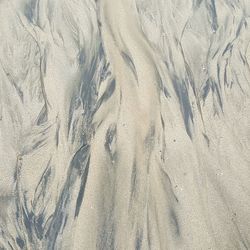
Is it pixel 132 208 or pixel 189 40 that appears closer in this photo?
pixel 132 208

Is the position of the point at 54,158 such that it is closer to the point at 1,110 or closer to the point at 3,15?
the point at 1,110

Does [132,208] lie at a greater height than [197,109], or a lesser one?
lesser

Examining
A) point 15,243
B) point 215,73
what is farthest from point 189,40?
point 15,243

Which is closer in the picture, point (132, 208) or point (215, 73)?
point (132, 208)

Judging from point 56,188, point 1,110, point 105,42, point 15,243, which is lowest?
point 15,243

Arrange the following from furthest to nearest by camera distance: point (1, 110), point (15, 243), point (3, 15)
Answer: point (3, 15) → point (1, 110) → point (15, 243)

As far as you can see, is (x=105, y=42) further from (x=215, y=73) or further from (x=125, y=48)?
(x=215, y=73)

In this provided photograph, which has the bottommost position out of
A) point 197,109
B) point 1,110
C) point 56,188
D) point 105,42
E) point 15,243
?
point 15,243

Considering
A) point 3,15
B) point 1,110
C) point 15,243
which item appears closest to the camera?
point 15,243

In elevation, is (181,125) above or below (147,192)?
above

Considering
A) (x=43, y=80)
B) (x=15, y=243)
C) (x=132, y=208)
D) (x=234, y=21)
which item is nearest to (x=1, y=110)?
(x=43, y=80)
